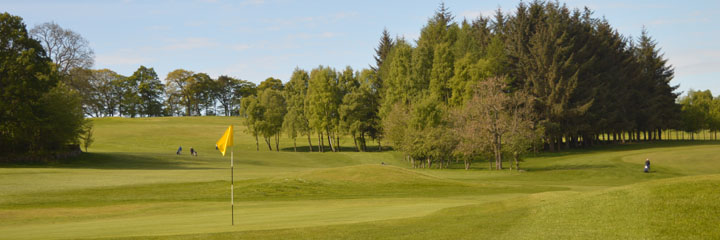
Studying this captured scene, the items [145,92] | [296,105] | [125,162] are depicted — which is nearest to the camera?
[125,162]

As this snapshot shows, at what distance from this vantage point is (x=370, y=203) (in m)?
23.1

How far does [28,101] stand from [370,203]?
44.6 m

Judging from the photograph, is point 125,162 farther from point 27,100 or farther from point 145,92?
point 145,92

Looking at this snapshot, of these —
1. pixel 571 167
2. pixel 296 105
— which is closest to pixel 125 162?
pixel 296 105

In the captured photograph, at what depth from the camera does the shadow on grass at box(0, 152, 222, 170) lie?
5234 centimetres

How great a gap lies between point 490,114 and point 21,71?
49.0 meters

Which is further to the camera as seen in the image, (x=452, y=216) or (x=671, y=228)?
(x=452, y=216)

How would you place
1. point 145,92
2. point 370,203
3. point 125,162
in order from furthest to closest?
1. point 145,92
2. point 125,162
3. point 370,203

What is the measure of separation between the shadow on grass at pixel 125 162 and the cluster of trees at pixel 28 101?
2.59 meters

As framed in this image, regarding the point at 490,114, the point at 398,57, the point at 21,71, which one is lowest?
the point at 490,114

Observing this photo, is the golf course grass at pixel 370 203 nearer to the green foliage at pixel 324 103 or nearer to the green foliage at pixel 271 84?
the green foliage at pixel 324 103

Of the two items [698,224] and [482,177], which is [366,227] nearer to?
[698,224]

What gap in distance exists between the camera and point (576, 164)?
53719mm

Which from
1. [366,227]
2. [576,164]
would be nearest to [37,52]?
[366,227]
